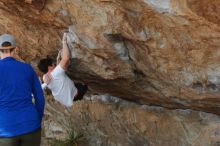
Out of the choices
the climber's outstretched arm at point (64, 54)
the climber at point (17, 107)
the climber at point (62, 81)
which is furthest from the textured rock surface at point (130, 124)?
the climber at point (17, 107)

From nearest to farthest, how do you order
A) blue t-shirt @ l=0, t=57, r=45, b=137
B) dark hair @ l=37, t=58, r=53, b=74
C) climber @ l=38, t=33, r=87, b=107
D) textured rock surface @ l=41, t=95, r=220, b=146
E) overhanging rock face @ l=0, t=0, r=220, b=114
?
blue t-shirt @ l=0, t=57, r=45, b=137, overhanging rock face @ l=0, t=0, r=220, b=114, climber @ l=38, t=33, r=87, b=107, textured rock surface @ l=41, t=95, r=220, b=146, dark hair @ l=37, t=58, r=53, b=74

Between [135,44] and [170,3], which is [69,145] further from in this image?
[170,3]

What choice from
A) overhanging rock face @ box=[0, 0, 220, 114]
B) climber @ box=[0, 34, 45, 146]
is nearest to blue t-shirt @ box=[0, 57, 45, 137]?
climber @ box=[0, 34, 45, 146]

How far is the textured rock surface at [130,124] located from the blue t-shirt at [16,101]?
2.53 meters

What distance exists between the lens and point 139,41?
19.1 feet

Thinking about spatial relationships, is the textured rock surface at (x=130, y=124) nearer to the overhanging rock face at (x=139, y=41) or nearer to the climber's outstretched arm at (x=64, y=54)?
the overhanging rock face at (x=139, y=41)

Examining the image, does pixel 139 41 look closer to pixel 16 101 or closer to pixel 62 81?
pixel 62 81

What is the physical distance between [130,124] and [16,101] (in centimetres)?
284

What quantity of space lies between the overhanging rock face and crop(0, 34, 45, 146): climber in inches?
50.3

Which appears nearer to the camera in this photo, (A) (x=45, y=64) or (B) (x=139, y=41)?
(B) (x=139, y=41)

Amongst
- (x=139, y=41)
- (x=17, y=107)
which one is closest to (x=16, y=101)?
(x=17, y=107)

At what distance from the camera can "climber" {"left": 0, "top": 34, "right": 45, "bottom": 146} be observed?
480 cm

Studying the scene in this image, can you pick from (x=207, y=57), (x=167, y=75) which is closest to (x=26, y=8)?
(x=167, y=75)

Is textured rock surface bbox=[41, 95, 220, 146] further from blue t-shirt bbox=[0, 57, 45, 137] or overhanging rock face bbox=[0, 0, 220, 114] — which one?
blue t-shirt bbox=[0, 57, 45, 137]
